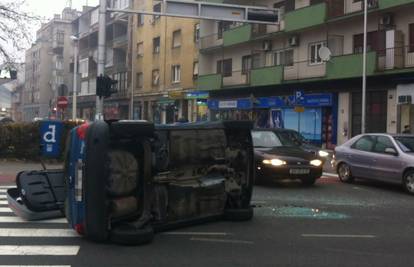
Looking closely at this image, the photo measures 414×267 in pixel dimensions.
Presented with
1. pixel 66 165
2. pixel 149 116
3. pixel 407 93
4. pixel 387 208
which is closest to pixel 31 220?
pixel 66 165

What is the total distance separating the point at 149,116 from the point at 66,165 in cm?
4640

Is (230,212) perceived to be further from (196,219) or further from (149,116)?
(149,116)

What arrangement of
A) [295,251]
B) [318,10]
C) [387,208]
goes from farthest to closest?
1. [318,10]
2. [387,208]
3. [295,251]

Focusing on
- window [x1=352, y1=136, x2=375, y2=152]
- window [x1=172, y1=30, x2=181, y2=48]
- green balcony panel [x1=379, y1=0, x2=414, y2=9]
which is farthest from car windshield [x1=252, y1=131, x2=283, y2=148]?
window [x1=172, y1=30, x2=181, y2=48]

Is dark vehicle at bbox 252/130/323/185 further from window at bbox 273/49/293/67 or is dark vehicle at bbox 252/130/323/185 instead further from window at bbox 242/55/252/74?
window at bbox 242/55/252/74

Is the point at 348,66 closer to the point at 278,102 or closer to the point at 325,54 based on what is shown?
the point at 325,54

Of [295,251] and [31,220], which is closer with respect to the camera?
[295,251]

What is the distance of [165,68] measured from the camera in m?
50.9

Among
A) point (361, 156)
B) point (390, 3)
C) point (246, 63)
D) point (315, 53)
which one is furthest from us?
point (246, 63)

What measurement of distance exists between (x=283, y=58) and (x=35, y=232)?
29.9 meters

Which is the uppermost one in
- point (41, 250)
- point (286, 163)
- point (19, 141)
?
point (19, 141)

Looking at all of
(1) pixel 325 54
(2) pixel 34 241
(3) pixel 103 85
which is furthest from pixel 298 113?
(2) pixel 34 241

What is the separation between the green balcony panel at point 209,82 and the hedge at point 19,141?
22.7 metres

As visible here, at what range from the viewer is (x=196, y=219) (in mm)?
8984
